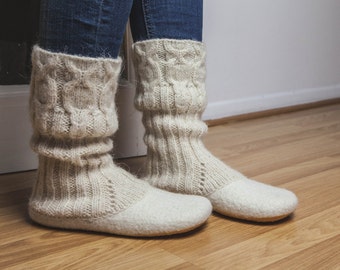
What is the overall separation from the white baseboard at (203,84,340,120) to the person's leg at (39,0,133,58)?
800mm

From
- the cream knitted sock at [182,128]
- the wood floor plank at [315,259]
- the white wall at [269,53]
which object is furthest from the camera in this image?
the white wall at [269,53]

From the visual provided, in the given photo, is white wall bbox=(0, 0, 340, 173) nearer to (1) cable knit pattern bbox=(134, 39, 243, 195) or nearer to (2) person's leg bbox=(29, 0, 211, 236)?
(1) cable knit pattern bbox=(134, 39, 243, 195)

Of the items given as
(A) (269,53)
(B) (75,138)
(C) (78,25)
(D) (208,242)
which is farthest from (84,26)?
(A) (269,53)

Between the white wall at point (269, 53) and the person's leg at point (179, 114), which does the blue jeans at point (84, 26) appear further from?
the white wall at point (269, 53)

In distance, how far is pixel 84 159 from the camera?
64 centimetres

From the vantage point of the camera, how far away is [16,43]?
977 mm

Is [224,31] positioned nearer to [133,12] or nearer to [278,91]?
[278,91]

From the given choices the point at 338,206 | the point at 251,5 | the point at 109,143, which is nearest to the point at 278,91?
the point at 251,5

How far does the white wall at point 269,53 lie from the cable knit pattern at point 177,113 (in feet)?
2.09

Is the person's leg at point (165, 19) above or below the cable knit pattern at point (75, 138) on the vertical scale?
above

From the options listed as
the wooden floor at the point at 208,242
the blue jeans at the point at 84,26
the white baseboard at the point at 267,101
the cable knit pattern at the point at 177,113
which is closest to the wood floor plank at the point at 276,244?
the wooden floor at the point at 208,242

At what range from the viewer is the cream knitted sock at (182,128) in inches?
27.8

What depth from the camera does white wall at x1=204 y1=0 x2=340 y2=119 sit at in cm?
140

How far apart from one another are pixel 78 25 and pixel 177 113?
0.68 ft
